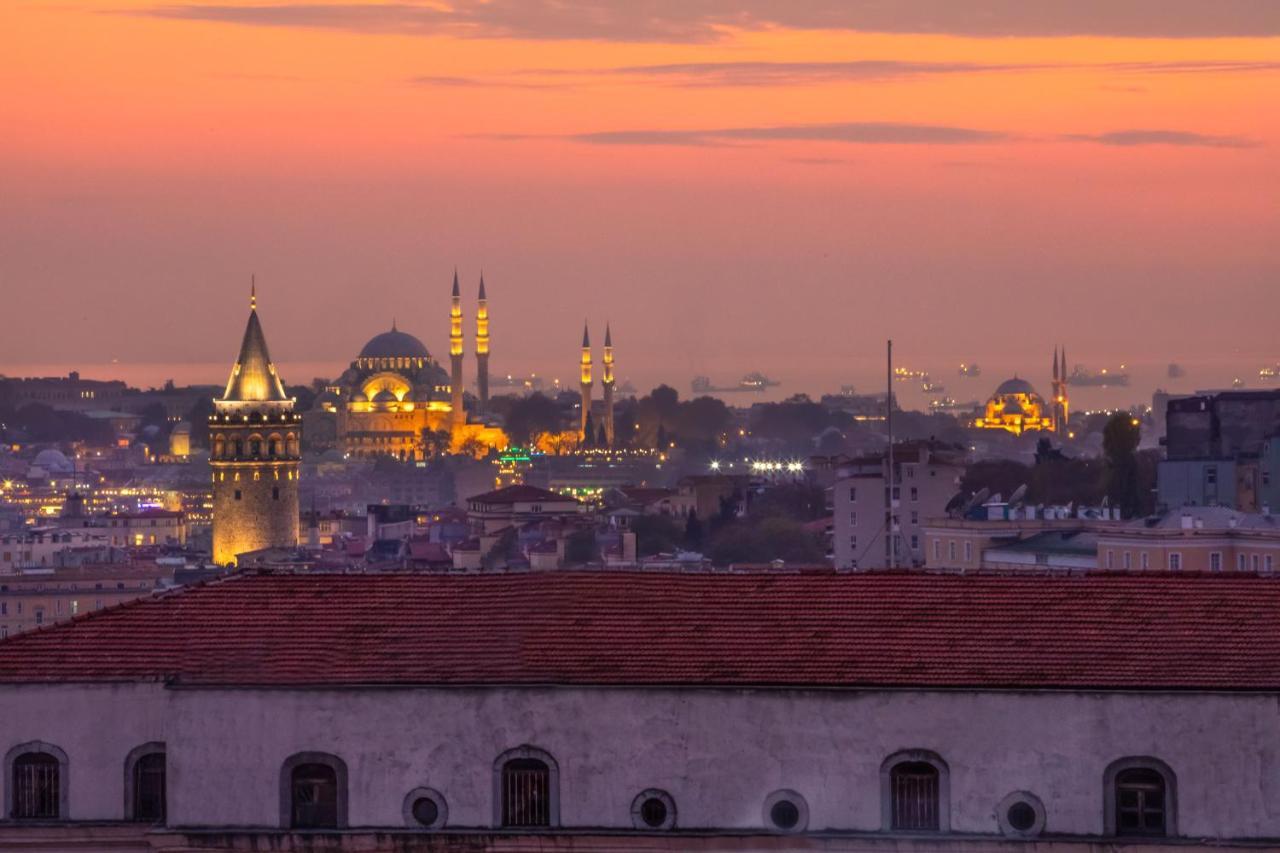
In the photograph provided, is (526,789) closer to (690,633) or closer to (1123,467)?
(690,633)

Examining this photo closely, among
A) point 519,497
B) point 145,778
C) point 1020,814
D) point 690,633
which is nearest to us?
point 1020,814

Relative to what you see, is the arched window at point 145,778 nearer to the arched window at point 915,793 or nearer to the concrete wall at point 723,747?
the concrete wall at point 723,747

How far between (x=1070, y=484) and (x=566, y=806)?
262 ft

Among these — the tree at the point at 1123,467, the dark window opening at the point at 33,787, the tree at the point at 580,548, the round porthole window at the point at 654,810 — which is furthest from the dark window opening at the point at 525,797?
the tree at the point at 580,548

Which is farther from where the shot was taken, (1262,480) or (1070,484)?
(1070,484)

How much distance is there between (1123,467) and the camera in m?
94.3

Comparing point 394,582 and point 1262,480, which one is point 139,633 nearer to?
point 394,582

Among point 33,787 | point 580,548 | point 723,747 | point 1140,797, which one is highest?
point 580,548

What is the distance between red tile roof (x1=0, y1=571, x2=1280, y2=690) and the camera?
25438mm

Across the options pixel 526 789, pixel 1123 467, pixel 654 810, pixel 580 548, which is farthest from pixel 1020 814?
pixel 580 548

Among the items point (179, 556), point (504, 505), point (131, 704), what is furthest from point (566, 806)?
point (504, 505)

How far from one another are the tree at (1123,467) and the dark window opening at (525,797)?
2305 inches

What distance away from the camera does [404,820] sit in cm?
2578

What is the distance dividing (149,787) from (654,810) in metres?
3.16
